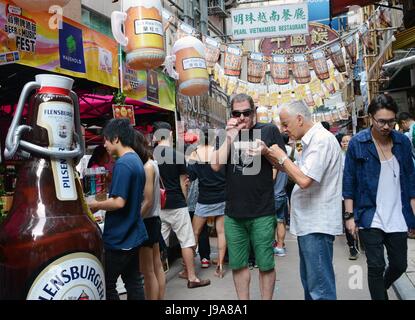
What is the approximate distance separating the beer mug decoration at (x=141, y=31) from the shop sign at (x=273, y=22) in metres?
4.88

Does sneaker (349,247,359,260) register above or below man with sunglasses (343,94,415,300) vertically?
below

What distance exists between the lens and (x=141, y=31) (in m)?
5.50

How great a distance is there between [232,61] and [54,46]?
7400 mm

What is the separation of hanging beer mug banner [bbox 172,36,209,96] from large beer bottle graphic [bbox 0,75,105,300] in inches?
199

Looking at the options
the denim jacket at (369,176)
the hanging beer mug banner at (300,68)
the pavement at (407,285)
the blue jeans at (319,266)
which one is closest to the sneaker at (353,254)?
the pavement at (407,285)

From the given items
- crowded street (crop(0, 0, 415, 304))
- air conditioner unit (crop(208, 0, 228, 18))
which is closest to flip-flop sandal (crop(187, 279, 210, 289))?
crowded street (crop(0, 0, 415, 304))

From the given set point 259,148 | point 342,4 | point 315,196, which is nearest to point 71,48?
point 259,148

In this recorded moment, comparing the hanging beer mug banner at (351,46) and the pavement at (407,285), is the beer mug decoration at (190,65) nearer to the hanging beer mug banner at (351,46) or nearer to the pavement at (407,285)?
the pavement at (407,285)

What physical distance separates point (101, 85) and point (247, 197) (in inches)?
139

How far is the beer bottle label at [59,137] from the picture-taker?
196cm

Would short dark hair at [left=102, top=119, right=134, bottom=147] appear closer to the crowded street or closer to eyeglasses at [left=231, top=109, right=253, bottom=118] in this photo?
the crowded street

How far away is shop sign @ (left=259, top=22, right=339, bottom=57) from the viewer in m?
21.9
